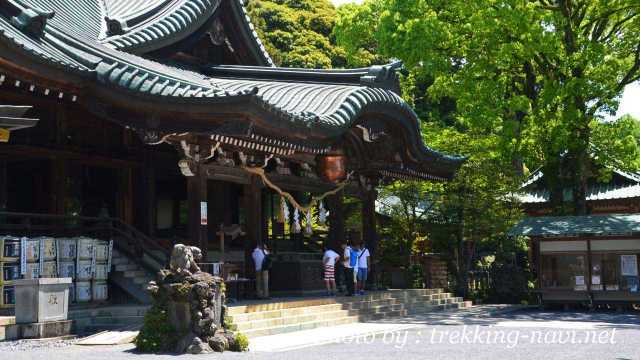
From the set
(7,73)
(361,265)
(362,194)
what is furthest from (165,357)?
(362,194)

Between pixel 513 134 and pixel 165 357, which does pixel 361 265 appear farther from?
pixel 165 357

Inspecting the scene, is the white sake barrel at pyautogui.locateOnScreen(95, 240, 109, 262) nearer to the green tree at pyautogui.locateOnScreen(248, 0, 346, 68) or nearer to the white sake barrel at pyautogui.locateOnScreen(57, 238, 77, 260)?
the white sake barrel at pyautogui.locateOnScreen(57, 238, 77, 260)

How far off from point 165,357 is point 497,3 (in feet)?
54.1

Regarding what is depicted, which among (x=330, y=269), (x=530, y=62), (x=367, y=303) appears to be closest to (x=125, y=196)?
(x=330, y=269)

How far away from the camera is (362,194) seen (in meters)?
25.0

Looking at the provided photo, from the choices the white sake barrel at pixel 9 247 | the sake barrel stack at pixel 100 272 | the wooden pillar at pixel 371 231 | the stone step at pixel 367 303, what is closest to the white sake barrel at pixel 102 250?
the sake barrel stack at pixel 100 272

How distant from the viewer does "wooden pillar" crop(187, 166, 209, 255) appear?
17.0 m

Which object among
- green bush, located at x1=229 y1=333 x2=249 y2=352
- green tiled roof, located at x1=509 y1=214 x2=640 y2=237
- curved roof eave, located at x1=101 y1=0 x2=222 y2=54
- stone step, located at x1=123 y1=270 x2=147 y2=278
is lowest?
green bush, located at x1=229 y1=333 x2=249 y2=352

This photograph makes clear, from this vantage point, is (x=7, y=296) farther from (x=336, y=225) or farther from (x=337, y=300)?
(x=336, y=225)

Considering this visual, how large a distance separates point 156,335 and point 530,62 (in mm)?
17341

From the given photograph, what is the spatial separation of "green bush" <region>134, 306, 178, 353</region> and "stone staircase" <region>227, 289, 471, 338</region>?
5.78ft

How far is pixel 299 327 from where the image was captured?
1658cm

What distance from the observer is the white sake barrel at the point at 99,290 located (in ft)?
54.4

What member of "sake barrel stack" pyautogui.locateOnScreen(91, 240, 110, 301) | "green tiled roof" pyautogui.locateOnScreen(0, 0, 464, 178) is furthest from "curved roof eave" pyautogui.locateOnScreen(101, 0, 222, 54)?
"sake barrel stack" pyautogui.locateOnScreen(91, 240, 110, 301)
